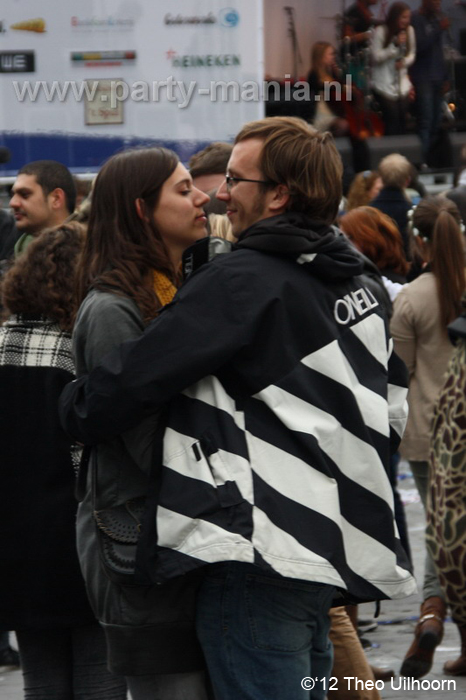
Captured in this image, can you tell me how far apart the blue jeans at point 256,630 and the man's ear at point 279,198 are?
0.78m

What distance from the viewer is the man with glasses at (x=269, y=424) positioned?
99.4 inches

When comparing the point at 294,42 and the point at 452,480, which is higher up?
the point at 294,42

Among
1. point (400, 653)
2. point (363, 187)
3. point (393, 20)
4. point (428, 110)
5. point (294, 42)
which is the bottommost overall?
point (400, 653)

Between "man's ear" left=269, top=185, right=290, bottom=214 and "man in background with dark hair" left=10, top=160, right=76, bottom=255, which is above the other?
"man's ear" left=269, top=185, right=290, bottom=214

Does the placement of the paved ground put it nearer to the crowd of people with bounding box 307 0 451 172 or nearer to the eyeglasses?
the eyeglasses

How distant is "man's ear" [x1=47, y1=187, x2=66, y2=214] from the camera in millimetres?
5302

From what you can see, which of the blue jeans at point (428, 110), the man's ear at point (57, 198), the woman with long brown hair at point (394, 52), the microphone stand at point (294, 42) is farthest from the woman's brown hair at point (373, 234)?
the blue jeans at point (428, 110)

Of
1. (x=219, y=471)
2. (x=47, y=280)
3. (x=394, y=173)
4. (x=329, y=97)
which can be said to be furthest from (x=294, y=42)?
(x=219, y=471)

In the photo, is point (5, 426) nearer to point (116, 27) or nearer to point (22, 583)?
point (22, 583)

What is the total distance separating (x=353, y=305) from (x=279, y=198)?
0.94 ft

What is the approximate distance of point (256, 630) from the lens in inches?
102

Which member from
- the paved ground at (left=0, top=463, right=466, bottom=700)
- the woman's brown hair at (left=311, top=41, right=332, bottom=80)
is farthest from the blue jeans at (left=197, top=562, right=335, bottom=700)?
the woman's brown hair at (left=311, top=41, right=332, bottom=80)

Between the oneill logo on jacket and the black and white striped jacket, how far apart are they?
2cm

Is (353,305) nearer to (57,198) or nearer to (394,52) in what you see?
(57,198)
